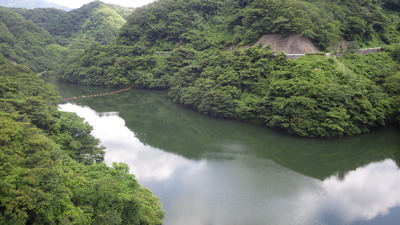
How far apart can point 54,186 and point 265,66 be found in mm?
26706

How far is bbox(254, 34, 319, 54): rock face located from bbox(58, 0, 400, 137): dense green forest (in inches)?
30.9

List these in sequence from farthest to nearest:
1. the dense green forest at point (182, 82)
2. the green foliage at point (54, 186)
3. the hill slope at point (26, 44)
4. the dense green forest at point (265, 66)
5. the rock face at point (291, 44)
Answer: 1. the hill slope at point (26, 44)
2. the rock face at point (291, 44)
3. the dense green forest at point (265, 66)
4. the dense green forest at point (182, 82)
5. the green foliage at point (54, 186)

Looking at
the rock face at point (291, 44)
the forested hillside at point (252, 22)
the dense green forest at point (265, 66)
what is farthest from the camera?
the forested hillside at point (252, 22)

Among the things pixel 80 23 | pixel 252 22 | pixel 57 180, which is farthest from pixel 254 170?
pixel 80 23

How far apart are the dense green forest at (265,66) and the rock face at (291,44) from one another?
0.79 metres

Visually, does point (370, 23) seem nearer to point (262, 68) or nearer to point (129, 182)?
point (262, 68)

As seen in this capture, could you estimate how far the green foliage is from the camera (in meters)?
8.87

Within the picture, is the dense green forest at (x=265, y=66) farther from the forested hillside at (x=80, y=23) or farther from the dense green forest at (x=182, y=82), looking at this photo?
the forested hillside at (x=80, y=23)

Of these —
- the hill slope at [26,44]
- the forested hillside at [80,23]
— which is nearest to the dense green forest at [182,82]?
the hill slope at [26,44]

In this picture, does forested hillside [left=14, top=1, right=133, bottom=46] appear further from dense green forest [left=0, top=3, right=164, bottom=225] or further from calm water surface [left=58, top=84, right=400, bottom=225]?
dense green forest [left=0, top=3, right=164, bottom=225]

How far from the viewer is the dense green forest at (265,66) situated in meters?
Result: 25.4

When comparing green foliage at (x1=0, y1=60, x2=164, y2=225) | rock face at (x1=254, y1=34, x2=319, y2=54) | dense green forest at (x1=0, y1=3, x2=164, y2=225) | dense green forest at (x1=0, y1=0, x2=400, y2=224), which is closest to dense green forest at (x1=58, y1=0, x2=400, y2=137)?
dense green forest at (x1=0, y1=0, x2=400, y2=224)

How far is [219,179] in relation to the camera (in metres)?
18.9

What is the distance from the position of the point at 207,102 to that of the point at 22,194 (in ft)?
78.9
